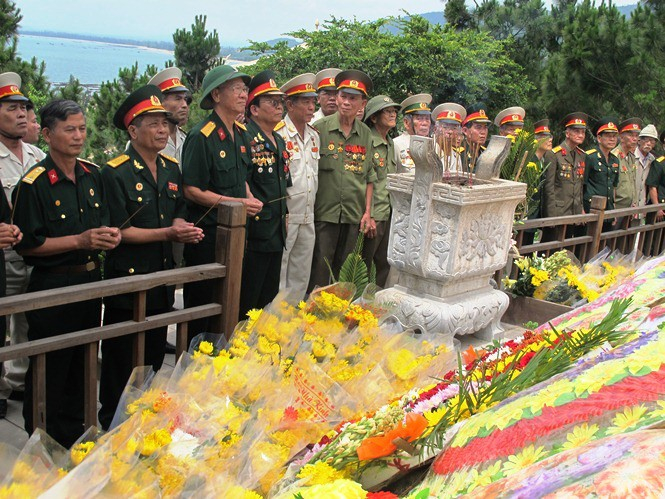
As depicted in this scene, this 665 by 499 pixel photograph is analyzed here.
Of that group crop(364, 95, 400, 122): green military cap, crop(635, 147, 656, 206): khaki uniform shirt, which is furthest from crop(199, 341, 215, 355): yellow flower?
crop(635, 147, 656, 206): khaki uniform shirt

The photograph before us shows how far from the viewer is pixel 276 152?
5020 millimetres

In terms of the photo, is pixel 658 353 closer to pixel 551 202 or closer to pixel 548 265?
pixel 548 265

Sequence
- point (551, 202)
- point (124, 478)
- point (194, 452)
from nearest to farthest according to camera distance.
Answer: point (124, 478)
point (194, 452)
point (551, 202)

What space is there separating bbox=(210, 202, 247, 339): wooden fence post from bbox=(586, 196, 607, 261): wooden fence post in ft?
13.4

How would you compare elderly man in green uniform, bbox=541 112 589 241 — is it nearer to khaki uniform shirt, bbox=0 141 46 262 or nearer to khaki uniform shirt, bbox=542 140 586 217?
khaki uniform shirt, bbox=542 140 586 217

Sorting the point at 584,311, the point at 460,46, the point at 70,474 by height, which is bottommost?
the point at 70,474

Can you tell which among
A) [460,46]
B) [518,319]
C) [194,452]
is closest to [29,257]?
[194,452]

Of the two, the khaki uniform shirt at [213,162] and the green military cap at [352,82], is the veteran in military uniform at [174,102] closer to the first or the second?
the khaki uniform shirt at [213,162]

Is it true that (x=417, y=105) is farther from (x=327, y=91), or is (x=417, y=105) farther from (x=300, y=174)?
(x=300, y=174)

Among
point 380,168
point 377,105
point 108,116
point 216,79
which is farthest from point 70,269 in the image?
point 108,116

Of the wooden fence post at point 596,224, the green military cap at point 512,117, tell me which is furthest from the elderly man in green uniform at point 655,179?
the wooden fence post at point 596,224

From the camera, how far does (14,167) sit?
14.6 ft

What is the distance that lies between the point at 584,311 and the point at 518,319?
2.85 m

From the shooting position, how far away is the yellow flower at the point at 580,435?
5.18ft
